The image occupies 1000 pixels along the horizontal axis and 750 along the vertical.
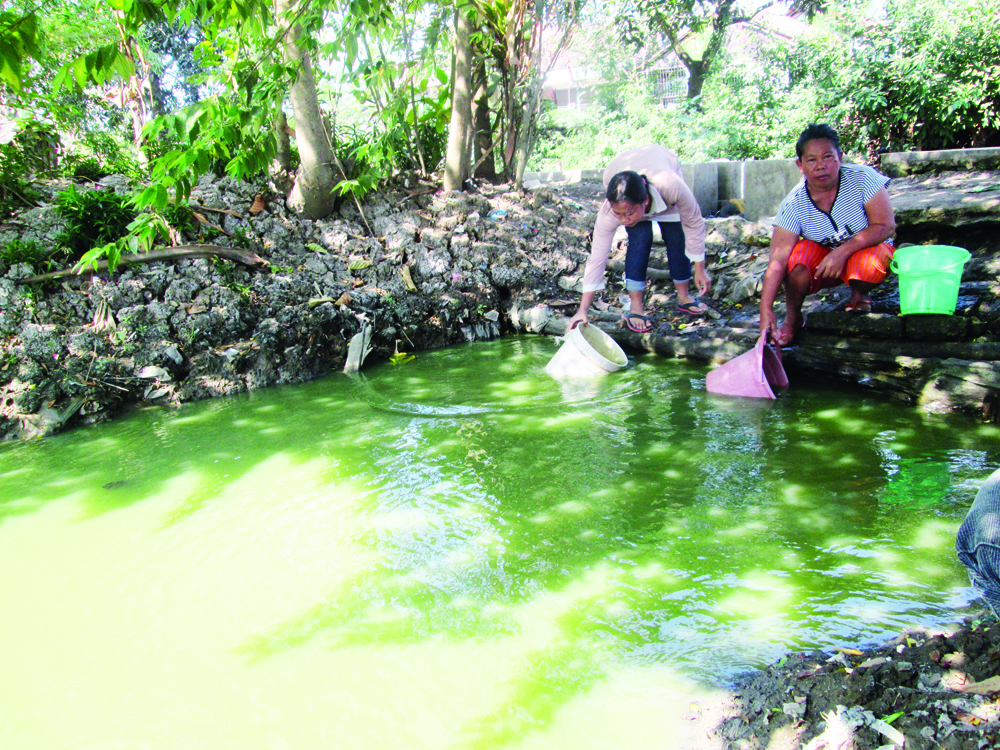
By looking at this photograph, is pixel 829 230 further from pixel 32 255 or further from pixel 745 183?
pixel 32 255

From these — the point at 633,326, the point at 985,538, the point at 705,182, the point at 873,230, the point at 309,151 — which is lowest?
the point at 633,326

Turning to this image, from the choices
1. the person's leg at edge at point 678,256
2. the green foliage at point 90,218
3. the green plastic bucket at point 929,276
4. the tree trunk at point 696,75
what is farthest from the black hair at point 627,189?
the tree trunk at point 696,75

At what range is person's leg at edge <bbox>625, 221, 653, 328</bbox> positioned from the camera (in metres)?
4.73

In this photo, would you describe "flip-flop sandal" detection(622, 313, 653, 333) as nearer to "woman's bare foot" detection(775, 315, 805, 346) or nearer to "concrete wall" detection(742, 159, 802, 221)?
"woman's bare foot" detection(775, 315, 805, 346)

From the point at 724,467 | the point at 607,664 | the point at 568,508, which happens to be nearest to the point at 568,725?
the point at 607,664

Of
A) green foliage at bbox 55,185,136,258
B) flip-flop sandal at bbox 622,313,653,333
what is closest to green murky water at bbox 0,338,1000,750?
flip-flop sandal at bbox 622,313,653,333

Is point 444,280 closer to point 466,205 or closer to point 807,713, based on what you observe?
point 466,205

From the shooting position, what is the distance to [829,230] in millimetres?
3586

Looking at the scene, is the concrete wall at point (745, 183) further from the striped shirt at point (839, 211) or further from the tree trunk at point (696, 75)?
the tree trunk at point (696, 75)

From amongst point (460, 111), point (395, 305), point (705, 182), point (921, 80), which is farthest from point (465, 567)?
point (921, 80)

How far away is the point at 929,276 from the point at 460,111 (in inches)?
195

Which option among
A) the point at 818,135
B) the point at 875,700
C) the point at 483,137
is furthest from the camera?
the point at 483,137

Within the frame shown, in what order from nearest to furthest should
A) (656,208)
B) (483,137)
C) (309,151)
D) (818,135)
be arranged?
(818,135)
(656,208)
(309,151)
(483,137)

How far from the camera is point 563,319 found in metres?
5.73
